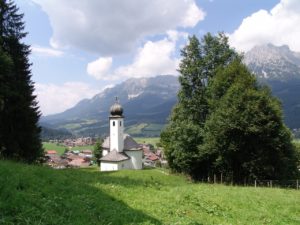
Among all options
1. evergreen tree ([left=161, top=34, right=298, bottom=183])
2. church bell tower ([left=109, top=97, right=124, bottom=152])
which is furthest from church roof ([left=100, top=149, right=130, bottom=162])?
evergreen tree ([left=161, top=34, right=298, bottom=183])

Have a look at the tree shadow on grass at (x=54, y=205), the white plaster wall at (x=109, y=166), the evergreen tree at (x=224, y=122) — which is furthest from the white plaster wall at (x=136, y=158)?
the tree shadow on grass at (x=54, y=205)

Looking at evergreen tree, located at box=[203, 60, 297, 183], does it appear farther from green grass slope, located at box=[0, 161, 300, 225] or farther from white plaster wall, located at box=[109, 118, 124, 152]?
white plaster wall, located at box=[109, 118, 124, 152]

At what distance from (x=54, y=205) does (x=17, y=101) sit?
30.3 m

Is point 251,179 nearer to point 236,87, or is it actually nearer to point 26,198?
point 236,87

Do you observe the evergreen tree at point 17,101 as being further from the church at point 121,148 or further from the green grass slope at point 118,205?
the church at point 121,148

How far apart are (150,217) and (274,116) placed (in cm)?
2833

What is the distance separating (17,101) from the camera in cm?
3728

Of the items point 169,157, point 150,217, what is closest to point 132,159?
point 169,157

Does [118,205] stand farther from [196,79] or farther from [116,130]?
[116,130]

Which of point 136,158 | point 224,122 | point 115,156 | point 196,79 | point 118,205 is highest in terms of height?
point 196,79

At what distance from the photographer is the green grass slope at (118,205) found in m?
8.92

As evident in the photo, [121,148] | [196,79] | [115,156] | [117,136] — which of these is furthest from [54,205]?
[121,148]

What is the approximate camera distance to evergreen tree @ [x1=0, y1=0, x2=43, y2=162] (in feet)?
120

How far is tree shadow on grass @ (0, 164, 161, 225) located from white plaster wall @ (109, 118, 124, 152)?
60068 millimetres
